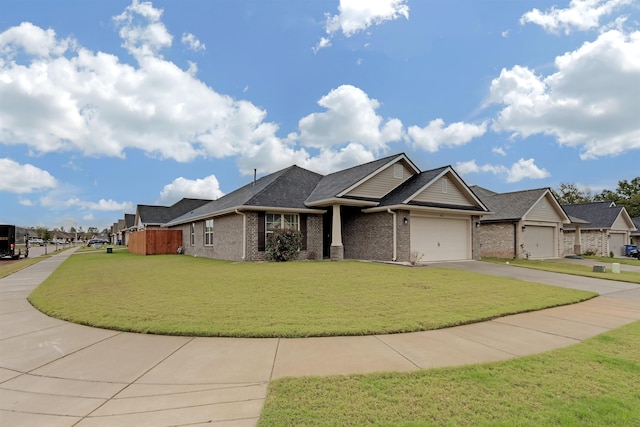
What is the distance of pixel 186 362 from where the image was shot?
4273 mm

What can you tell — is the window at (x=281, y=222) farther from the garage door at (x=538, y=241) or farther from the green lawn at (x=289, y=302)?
the garage door at (x=538, y=241)

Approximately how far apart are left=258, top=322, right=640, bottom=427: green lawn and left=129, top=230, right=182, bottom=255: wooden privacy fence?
2676 centimetres

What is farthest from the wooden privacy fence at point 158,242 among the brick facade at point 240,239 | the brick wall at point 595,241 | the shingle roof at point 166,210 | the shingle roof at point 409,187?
the brick wall at point 595,241

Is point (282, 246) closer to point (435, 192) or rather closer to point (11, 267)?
point (435, 192)

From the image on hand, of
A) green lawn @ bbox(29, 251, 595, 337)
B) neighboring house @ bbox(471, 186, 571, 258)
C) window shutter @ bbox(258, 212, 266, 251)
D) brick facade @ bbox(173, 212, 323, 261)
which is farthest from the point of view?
neighboring house @ bbox(471, 186, 571, 258)

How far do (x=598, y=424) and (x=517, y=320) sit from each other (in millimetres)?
3967

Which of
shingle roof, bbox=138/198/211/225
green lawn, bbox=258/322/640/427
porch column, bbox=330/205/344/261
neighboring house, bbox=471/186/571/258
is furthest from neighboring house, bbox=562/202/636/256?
shingle roof, bbox=138/198/211/225

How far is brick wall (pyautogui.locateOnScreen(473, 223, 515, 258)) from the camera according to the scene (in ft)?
75.3

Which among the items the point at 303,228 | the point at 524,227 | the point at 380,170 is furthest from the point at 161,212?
the point at 524,227

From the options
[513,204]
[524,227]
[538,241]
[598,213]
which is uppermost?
[513,204]

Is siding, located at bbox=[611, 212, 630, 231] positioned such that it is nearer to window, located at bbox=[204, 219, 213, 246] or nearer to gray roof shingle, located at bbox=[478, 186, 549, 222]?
gray roof shingle, located at bbox=[478, 186, 549, 222]

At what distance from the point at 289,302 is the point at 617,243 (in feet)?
128

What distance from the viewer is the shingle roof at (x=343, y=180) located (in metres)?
17.9

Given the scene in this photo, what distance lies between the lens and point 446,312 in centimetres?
680
